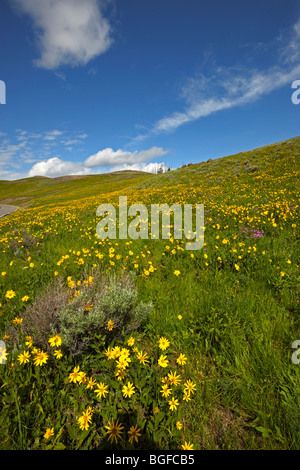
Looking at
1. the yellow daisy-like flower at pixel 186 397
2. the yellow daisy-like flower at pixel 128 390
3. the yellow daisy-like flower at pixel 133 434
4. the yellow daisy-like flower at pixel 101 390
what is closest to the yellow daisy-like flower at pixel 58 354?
the yellow daisy-like flower at pixel 101 390

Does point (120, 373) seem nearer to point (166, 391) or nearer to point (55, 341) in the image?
point (166, 391)

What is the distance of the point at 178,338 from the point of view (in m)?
2.58

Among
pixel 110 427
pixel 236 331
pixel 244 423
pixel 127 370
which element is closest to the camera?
pixel 110 427

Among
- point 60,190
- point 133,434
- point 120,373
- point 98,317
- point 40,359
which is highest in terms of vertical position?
point 60,190

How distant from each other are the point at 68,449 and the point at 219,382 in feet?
5.08

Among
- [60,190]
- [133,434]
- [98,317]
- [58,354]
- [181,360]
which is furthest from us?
[60,190]

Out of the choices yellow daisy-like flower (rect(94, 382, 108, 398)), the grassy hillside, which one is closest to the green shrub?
yellow daisy-like flower (rect(94, 382, 108, 398))

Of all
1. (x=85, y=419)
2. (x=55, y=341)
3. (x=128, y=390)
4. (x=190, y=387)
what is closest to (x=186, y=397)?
(x=190, y=387)

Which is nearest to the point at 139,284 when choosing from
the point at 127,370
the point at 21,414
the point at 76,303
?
the point at 76,303

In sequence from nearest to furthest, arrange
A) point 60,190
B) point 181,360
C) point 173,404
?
1. point 173,404
2. point 181,360
3. point 60,190

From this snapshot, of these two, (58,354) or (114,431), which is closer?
(114,431)

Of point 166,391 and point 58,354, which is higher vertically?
point 58,354

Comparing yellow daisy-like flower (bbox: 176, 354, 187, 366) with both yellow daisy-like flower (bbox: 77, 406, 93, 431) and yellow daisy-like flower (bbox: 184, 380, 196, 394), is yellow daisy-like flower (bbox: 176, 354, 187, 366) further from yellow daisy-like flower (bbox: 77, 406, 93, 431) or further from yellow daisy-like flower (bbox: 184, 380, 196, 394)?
yellow daisy-like flower (bbox: 77, 406, 93, 431)

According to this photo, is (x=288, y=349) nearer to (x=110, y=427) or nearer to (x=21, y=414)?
(x=110, y=427)
